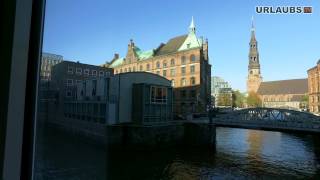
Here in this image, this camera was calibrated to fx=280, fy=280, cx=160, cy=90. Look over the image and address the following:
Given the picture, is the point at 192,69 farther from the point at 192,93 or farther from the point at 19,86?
the point at 19,86

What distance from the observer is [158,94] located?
41.5 ft

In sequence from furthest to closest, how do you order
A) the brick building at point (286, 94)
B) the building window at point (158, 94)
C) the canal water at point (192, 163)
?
1. the building window at point (158, 94)
2. the brick building at point (286, 94)
3. the canal water at point (192, 163)

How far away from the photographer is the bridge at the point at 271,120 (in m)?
11.1

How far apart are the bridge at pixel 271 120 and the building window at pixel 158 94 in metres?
3.05

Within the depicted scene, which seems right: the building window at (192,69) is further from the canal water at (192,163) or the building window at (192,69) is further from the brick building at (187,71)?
the canal water at (192,163)

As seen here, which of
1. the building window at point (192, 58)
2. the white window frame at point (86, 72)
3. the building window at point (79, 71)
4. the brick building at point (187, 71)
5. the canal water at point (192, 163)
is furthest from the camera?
the building window at point (192, 58)

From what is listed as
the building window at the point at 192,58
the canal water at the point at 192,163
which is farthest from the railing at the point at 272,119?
the building window at the point at 192,58

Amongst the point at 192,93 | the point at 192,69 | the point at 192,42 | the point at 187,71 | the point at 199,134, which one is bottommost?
the point at 199,134

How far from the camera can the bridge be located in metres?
11.1

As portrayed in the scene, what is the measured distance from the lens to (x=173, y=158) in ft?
31.4

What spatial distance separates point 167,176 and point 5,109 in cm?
696

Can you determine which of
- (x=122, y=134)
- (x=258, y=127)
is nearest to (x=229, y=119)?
(x=258, y=127)

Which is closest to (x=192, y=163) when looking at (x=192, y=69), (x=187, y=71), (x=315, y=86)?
(x=315, y=86)

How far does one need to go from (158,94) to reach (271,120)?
5174 millimetres
